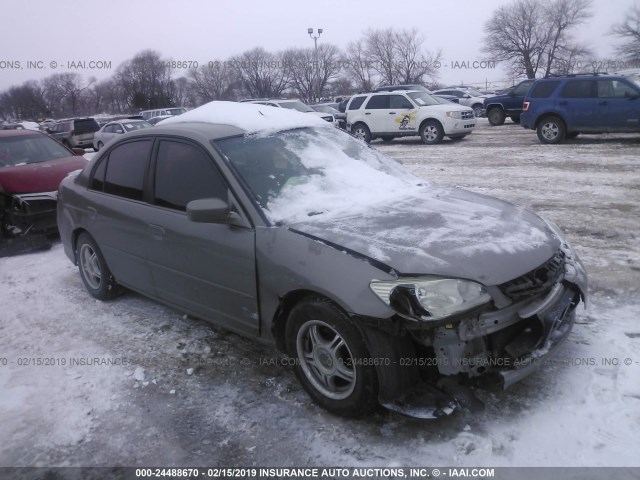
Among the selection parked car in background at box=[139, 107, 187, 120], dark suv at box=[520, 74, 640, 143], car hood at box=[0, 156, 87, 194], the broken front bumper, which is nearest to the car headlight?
the broken front bumper

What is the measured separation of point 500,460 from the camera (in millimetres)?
2422

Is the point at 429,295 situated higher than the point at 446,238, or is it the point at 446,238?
the point at 446,238

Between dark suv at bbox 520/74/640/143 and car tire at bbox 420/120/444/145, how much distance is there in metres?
2.51

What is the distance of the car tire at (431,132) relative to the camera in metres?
15.4

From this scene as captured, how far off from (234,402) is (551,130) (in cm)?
1276

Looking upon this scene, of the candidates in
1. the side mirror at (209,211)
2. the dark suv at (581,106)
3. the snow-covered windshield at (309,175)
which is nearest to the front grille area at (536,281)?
the snow-covered windshield at (309,175)

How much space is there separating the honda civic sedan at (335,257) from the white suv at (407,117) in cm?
1184

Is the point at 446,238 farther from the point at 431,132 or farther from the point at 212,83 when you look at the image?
the point at 212,83

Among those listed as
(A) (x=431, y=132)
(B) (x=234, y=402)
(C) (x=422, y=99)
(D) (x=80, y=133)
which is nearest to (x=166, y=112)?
(D) (x=80, y=133)

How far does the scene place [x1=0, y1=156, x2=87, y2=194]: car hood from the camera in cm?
728

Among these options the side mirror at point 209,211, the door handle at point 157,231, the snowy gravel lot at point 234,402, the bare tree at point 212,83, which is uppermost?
the bare tree at point 212,83

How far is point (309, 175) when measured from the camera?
351cm

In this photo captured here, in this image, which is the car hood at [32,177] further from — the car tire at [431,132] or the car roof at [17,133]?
the car tire at [431,132]

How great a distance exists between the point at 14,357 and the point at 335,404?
266 centimetres
